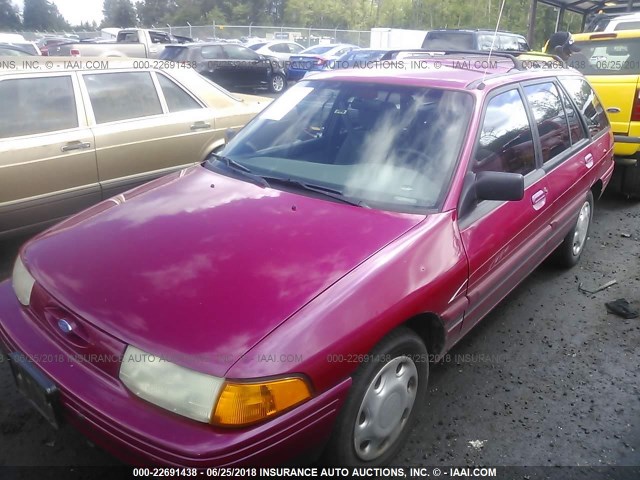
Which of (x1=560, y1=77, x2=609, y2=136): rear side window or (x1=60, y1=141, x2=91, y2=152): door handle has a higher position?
(x1=560, y1=77, x2=609, y2=136): rear side window

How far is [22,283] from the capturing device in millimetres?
2258

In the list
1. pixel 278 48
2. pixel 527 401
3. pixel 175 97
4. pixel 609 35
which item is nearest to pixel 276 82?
pixel 278 48

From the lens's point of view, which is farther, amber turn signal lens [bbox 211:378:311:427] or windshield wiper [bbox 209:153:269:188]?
windshield wiper [bbox 209:153:269:188]

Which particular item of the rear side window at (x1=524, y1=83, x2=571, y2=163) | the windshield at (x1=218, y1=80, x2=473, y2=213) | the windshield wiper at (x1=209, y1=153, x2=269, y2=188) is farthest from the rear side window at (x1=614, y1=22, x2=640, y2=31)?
the windshield wiper at (x1=209, y1=153, x2=269, y2=188)

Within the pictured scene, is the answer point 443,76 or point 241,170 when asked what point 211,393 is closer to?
point 241,170

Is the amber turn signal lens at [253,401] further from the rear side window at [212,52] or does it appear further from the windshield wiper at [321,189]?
the rear side window at [212,52]

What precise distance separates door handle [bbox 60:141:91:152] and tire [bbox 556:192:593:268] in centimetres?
387

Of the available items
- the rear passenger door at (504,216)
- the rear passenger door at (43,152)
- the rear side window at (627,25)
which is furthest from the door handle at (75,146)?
the rear side window at (627,25)

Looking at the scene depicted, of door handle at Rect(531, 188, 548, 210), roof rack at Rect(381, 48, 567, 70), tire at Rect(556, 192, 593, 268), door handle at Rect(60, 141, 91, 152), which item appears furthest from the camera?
door handle at Rect(60, 141, 91, 152)

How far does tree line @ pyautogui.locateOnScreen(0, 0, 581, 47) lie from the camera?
4194 centimetres

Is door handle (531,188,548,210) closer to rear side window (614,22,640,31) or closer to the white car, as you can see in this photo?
rear side window (614,22,640,31)

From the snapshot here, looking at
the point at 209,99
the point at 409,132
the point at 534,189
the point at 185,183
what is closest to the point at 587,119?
the point at 534,189

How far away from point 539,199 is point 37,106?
3.78 m

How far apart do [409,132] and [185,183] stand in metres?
1.22
